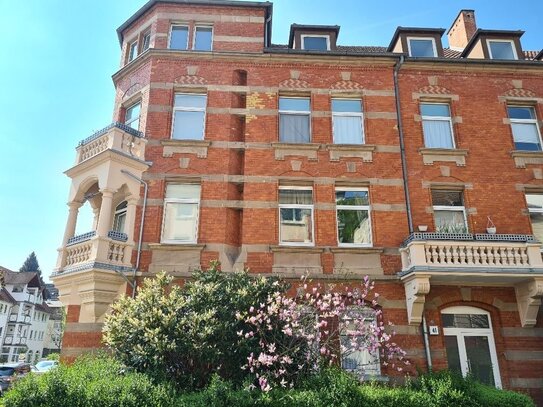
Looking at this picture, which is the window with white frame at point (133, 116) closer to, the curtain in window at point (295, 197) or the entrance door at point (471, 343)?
the curtain in window at point (295, 197)

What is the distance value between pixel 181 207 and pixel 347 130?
6.12 metres

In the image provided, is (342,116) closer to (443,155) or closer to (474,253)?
(443,155)

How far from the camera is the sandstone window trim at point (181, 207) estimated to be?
39.9ft

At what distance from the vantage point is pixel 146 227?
475 inches

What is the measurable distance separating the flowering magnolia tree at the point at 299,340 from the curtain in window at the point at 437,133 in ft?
18.7

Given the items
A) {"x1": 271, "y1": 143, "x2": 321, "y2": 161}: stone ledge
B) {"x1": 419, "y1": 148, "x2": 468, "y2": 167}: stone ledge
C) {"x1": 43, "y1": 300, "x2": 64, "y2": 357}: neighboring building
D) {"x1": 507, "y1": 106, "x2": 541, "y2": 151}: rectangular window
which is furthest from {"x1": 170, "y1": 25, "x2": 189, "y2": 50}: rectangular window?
{"x1": 43, "y1": 300, "x2": 64, "y2": 357}: neighboring building

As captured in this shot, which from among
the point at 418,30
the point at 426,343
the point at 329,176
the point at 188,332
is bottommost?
the point at 426,343

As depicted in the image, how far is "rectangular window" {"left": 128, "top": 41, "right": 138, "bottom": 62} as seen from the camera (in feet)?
50.0

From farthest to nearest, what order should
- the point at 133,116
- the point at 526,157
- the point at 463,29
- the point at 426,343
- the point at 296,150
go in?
the point at 463,29 → the point at 133,116 → the point at 526,157 → the point at 296,150 → the point at 426,343

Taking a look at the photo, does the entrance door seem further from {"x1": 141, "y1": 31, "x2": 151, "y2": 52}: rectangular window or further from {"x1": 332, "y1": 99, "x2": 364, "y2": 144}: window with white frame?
{"x1": 141, "y1": 31, "x2": 151, "y2": 52}: rectangular window

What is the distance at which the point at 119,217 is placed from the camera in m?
13.2

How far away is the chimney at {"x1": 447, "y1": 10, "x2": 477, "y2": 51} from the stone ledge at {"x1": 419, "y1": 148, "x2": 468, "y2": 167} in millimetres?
7038

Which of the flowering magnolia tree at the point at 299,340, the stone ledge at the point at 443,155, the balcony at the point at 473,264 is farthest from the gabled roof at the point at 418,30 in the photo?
the flowering magnolia tree at the point at 299,340

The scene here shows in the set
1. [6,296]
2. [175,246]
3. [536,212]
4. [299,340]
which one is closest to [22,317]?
[6,296]
